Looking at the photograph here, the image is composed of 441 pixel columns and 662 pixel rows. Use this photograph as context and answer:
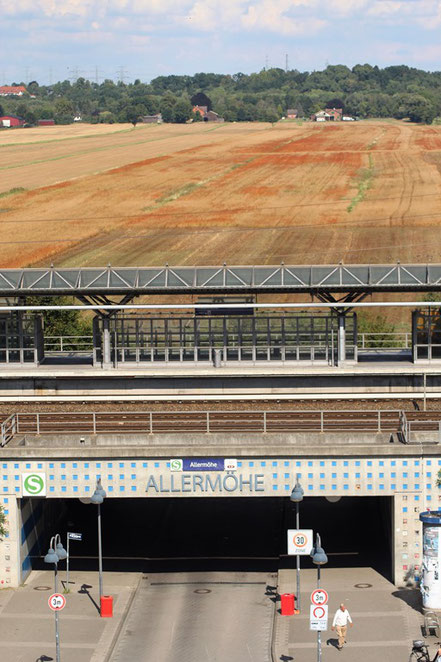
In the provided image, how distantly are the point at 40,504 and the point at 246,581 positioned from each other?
6.82m

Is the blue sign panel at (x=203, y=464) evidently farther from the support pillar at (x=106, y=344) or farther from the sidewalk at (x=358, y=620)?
the support pillar at (x=106, y=344)

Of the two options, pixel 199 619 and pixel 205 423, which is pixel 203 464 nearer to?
pixel 205 423

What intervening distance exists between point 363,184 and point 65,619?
3197 inches

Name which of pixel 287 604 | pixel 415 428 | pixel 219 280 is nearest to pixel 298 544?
pixel 287 604

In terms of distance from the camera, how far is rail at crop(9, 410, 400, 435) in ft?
115

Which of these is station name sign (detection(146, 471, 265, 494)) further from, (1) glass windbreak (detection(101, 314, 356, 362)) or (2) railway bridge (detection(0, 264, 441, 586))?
(1) glass windbreak (detection(101, 314, 356, 362))

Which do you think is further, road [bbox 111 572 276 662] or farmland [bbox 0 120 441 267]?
farmland [bbox 0 120 441 267]

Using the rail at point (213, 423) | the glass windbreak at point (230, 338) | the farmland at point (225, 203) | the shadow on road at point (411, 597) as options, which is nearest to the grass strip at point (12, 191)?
the farmland at point (225, 203)

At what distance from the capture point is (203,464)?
32.0 m

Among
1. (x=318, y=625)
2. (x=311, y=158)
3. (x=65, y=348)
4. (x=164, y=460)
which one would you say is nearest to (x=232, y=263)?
(x=65, y=348)

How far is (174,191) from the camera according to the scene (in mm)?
105812

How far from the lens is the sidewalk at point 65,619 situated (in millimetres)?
27719

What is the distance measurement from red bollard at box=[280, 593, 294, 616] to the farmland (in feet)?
146

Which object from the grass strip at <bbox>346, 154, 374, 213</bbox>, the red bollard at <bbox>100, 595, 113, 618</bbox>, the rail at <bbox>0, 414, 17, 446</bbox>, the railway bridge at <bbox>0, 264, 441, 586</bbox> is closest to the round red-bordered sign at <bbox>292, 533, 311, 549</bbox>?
the railway bridge at <bbox>0, 264, 441, 586</bbox>
